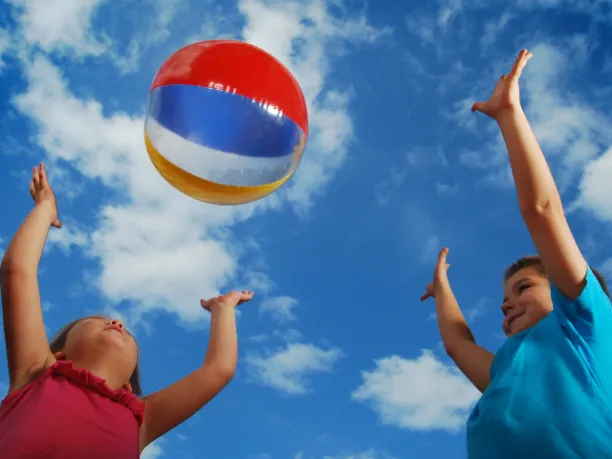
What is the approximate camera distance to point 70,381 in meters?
2.64

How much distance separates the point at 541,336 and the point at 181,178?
6.51ft

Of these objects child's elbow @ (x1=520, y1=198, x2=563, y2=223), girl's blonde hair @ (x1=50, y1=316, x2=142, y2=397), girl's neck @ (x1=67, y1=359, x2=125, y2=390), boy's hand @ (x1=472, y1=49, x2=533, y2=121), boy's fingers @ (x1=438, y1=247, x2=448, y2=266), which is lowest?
girl's neck @ (x1=67, y1=359, x2=125, y2=390)

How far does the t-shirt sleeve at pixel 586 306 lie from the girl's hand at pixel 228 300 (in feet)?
5.95

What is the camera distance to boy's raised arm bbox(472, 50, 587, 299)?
227 centimetres

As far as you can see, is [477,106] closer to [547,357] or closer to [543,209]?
[543,209]

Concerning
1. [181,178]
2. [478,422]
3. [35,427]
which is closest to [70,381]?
[35,427]

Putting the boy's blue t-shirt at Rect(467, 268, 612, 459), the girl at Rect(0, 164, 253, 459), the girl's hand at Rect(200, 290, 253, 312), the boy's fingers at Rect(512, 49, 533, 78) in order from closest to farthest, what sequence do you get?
1. the boy's blue t-shirt at Rect(467, 268, 612, 459)
2. the girl at Rect(0, 164, 253, 459)
3. the boy's fingers at Rect(512, 49, 533, 78)
4. the girl's hand at Rect(200, 290, 253, 312)

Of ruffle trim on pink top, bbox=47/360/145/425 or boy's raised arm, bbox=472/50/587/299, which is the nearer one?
boy's raised arm, bbox=472/50/587/299

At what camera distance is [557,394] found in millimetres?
2182

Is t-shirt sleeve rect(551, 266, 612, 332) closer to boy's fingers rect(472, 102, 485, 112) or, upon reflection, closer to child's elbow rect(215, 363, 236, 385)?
boy's fingers rect(472, 102, 485, 112)

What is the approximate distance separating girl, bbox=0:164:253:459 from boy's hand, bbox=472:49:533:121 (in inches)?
67.0

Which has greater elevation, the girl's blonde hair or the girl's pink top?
the girl's blonde hair

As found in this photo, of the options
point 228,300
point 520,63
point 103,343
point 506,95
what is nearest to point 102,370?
point 103,343

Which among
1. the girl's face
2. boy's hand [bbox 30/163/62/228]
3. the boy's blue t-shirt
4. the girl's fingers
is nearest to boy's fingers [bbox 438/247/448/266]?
the boy's blue t-shirt
